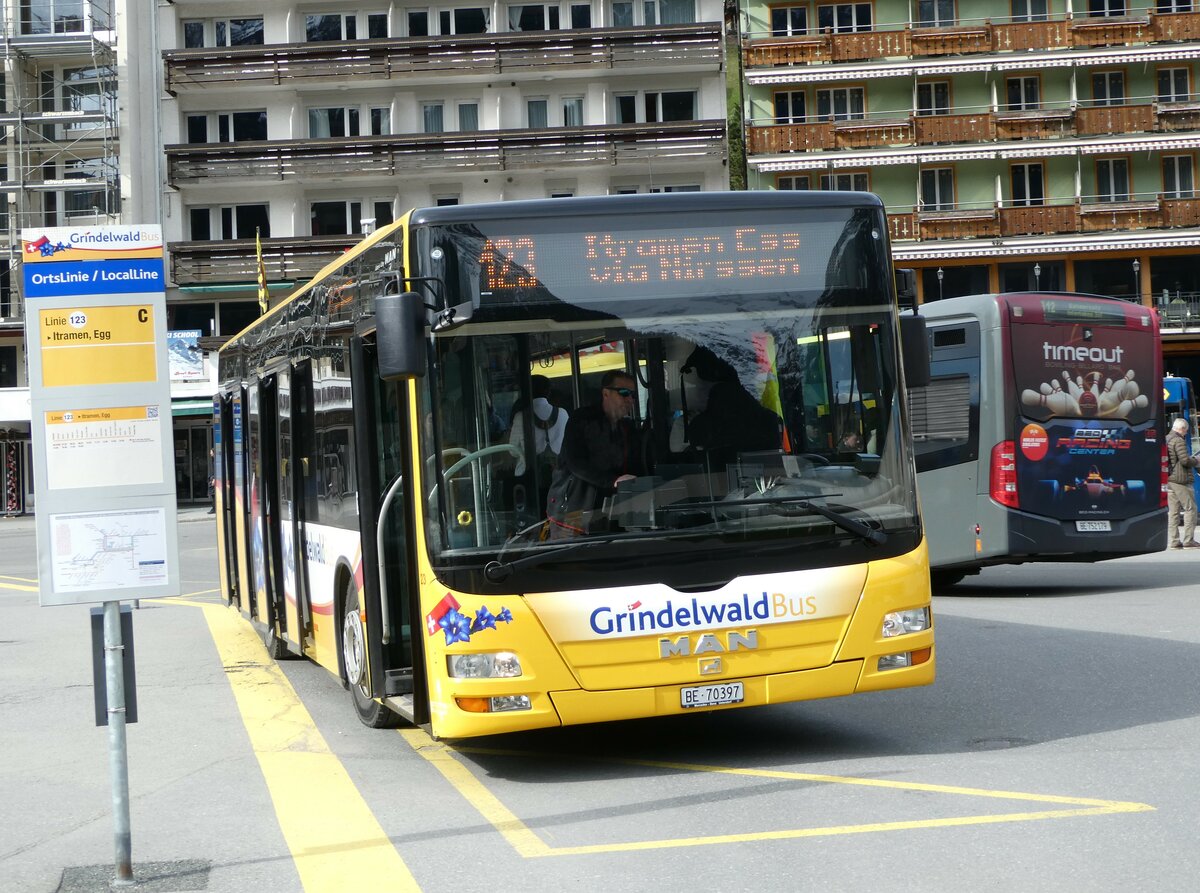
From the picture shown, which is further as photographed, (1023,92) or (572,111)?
(572,111)

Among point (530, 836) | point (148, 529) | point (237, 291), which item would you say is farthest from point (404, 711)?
point (237, 291)

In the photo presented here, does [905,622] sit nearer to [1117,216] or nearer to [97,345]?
[97,345]

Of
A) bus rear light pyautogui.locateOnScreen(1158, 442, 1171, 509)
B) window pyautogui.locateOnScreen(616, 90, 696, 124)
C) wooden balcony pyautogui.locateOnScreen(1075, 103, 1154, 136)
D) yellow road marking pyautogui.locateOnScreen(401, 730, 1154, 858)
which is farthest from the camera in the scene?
window pyautogui.locateOnScreen(616, 90, 696, 124)

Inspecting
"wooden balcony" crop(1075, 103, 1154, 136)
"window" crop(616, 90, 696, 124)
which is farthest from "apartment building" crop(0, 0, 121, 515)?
"wooden balcony" crop(1075, 103, 1154, 136)

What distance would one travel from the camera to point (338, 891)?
600 centimetres

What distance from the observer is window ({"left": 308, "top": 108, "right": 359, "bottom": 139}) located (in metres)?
55.7

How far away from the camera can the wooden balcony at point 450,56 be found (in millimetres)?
53719

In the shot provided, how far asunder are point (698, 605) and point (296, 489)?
4.33 m

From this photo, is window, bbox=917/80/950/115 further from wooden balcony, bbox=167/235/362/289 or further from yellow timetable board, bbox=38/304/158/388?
yellow timetable board, bbox=38/304/158/388

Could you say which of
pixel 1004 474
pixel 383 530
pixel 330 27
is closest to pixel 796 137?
pixel 330 27

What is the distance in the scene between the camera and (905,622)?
8438 mm

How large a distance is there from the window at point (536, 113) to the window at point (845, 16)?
9.40m

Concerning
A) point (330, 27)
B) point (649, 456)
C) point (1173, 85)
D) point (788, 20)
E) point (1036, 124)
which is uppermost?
point (330, 27)

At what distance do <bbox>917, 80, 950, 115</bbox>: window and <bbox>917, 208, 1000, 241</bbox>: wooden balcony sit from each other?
3.41 m
